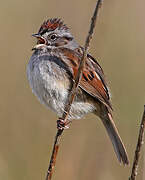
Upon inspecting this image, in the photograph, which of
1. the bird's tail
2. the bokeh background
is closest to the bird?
the bird's tail

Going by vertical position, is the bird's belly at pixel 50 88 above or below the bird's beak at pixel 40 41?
below

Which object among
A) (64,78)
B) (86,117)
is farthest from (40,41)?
(86,117)

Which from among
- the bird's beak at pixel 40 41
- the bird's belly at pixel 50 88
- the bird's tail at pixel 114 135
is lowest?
the bird's tail at pixel 114 135

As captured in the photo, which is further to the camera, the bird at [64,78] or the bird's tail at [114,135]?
the bird's tail at [114,135]

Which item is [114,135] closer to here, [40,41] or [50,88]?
[50,88]

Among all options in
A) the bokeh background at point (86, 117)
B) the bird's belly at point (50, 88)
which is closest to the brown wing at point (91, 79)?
the bird's belly at point (50, 88)

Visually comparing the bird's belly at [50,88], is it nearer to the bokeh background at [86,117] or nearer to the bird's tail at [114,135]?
the bird's tail at [114,135]

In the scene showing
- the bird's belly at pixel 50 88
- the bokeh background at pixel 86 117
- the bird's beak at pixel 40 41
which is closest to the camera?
the bird's belly at pixel 50 88
